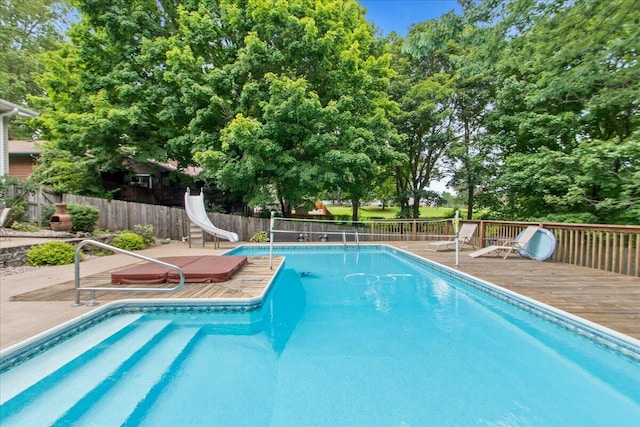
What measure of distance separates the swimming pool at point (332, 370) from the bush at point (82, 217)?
256 inches

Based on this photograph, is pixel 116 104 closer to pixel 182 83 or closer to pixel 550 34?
pixel 182 83

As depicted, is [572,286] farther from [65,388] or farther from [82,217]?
[82,217]

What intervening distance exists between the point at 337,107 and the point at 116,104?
990 cm

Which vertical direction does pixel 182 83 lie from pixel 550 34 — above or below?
above

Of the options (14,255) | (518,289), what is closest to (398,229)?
(518,289)

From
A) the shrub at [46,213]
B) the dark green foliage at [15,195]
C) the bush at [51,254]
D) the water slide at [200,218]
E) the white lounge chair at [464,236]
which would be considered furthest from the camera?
the water slide at [200,218]

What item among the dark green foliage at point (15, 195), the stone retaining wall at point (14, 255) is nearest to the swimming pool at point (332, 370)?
the stone retaining wall at point (14, 255)

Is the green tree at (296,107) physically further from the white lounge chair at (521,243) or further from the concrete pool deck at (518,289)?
the concrete pool deck at (518,289)

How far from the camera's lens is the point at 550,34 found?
486 cm

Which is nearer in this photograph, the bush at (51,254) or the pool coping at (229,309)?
the pool coping at (229,309)

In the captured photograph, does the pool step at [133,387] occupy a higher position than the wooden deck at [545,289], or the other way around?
the wooden deck at [545,289]

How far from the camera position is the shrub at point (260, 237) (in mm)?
12617

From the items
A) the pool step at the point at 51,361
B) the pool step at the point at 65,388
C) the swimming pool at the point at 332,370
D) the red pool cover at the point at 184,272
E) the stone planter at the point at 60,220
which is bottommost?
the swimming pool at the point at 332,370

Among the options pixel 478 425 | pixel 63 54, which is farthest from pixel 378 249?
pixel 63 54
